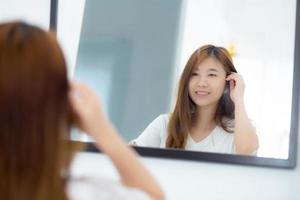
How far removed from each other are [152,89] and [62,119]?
0.81 metres

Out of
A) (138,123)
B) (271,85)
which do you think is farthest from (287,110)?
(138,123)

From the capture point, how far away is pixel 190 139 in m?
1.37

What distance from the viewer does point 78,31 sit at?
4.68ft

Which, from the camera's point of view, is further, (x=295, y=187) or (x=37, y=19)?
(x=37, y=19)

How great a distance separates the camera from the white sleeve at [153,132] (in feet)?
4.52

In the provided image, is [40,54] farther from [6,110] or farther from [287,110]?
[287,110]

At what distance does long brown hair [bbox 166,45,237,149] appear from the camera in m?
1.37

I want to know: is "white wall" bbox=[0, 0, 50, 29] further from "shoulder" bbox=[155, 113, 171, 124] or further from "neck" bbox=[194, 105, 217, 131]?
"neck" bbox=[194, 105, 217, 131]

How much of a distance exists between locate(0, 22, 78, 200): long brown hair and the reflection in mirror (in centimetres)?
80

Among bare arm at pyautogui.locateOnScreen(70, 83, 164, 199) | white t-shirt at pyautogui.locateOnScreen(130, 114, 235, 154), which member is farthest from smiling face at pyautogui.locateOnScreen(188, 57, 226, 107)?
bare arm at pyautogui.locateOnScreen(70, 83, 164, 199)

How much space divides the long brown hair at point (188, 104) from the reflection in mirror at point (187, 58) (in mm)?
12

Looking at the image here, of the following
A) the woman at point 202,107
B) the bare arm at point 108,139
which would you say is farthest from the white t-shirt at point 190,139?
Answer: the bare arm at point 108,139

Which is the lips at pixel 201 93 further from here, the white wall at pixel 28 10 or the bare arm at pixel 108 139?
the bare arm at pixel 108 139

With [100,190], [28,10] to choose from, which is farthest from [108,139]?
[28,10]
